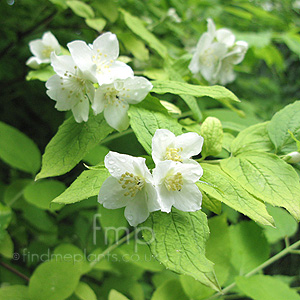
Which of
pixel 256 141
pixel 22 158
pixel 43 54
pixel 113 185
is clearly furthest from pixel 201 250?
pixel 43 54

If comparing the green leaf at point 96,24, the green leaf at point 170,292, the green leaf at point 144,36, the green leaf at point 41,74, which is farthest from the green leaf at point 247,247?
the green leaf at point 96,24

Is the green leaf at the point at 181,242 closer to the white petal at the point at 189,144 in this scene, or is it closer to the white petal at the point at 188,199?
the white petal at the point at 188,199

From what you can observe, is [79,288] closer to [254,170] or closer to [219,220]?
[219,220]

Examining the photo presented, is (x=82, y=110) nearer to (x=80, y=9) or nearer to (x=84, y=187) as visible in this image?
(x=84, y=187)

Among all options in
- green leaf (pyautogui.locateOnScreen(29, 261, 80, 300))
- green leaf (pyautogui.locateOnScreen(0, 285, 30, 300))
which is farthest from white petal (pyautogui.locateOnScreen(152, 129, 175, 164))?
green leaf (pyautogui.locateOnScreen(0, 285, 30, 300))

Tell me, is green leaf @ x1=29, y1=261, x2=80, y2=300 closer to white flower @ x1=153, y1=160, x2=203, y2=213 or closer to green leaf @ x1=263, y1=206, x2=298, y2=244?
white flower @ x1=153, y1=160, x2=203, y2=213

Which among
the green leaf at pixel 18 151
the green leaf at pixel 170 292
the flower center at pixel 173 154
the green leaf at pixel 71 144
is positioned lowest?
the green leaf at pixel 170 292

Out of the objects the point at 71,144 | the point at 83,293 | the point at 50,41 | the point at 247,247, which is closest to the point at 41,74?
the point at 50,41

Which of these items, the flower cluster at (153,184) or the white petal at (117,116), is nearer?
the flower cluster at (153,184)
